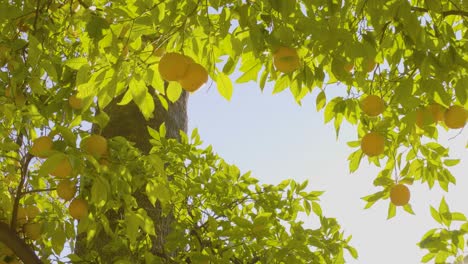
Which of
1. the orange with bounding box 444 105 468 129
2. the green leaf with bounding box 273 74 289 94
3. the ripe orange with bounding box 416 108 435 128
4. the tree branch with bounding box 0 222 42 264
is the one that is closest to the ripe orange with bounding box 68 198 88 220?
the tree branch with bounding box 0 222 42 264

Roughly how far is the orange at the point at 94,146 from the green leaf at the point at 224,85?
53 cm

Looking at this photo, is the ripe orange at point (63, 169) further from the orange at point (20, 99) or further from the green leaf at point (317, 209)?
the green leaf at point (317, 209)

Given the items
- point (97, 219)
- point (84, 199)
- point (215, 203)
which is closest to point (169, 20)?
point (84, 199)

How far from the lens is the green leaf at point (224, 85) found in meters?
1.87

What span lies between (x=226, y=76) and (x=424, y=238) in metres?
1.12

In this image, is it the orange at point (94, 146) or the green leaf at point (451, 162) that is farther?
the green leaf at point (451, 162)

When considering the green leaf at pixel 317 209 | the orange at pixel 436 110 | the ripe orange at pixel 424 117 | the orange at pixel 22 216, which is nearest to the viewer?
the ripe orange at pixel 424 117

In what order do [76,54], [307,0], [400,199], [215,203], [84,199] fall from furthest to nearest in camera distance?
[76,54] → [215,203] → [400,199] → [84,199] → [307,0]

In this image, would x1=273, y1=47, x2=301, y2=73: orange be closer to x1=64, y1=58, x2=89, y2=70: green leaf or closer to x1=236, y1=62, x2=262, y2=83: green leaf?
x1=236, y1=62, x2=262, y2=83: green leaf

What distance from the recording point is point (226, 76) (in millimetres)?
1887

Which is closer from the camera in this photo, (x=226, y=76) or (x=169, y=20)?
(x=169, y=20)

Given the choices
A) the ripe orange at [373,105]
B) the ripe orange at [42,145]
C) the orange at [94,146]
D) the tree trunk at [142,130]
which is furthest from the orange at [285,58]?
the tree trunk at [142,130]

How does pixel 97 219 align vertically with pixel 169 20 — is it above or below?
below

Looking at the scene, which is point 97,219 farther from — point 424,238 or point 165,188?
point 424,238
